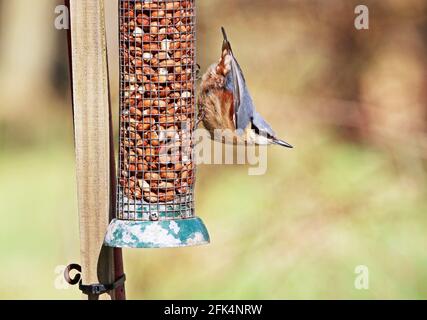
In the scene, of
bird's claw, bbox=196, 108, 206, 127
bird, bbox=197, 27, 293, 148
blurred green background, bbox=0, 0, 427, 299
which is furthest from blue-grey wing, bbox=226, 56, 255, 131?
blurred green background, bbox=0, 0, 427, 299

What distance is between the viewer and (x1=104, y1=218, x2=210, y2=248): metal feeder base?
3203 mm

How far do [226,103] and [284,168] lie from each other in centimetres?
233

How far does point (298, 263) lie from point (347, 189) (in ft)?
1.70

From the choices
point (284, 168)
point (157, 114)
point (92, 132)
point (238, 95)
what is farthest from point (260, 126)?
point (284, 168)

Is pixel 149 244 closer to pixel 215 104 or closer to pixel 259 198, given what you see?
pixel 215 104

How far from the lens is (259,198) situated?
20.1ft

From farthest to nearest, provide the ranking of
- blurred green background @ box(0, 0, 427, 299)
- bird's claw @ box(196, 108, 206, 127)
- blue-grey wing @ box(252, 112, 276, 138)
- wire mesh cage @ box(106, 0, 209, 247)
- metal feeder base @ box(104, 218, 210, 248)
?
blurred green background @ box(0, 0, 427, 299) → blue-grey wing @ box(252, 112, 276, 138) → bird's claw @ box(196, 108, 206, 127) → wire mesh cage @ box(106, 0, 209, 247) → metal feeder base @ box(104, 218, 210, 248)

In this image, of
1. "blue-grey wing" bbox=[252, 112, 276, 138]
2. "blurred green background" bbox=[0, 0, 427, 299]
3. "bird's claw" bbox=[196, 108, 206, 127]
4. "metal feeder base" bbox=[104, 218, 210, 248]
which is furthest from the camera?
"blurred green background" bbox=[0, 0, 427, 299]

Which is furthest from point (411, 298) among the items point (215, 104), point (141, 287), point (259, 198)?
point (215, 104)

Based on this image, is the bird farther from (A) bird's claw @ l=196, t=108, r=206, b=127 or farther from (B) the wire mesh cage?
(B) the wire mesh cage

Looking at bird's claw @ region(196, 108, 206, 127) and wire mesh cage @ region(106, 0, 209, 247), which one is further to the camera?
bird's claw @ region(196, 108, 206, 127)

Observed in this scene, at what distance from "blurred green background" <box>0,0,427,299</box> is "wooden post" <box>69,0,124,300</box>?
2.30m

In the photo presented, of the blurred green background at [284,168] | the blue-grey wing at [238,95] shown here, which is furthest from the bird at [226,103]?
the blurred green background at [284,168]

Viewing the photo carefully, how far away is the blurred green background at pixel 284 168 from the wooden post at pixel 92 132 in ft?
7.54
